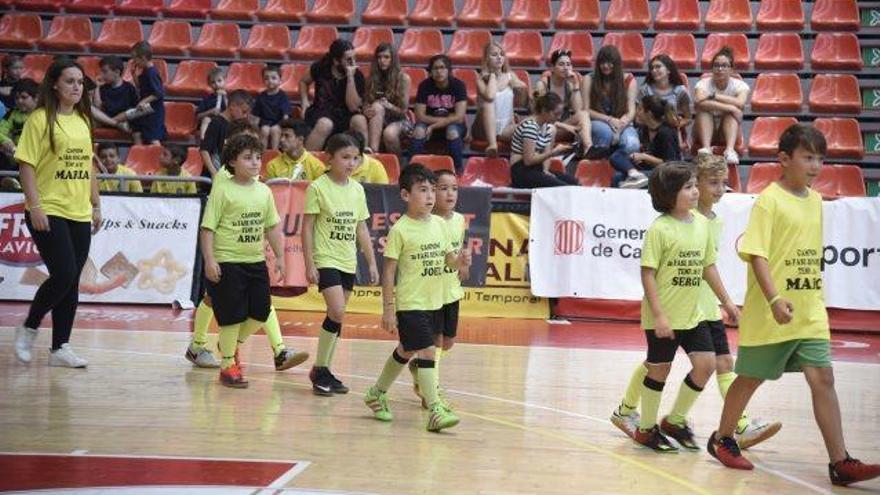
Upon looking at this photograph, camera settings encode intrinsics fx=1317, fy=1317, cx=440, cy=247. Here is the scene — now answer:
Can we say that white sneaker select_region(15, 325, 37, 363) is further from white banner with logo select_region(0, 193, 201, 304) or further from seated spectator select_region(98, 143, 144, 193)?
seated spectator select_region(98, 143, 144, 193)

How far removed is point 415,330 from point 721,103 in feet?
25.0

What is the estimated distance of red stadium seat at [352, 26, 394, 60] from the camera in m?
16.4

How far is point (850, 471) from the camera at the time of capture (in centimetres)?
571

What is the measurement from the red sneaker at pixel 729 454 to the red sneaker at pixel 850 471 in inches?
16.7

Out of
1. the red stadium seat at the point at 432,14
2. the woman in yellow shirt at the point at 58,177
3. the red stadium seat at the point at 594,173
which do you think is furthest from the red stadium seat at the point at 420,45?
the woman in yellow shirt at the point at 58,177

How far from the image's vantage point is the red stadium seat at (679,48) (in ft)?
52.3

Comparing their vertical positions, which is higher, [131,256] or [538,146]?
[538,146]

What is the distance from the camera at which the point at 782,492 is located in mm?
5656

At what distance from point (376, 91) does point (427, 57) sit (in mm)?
2553

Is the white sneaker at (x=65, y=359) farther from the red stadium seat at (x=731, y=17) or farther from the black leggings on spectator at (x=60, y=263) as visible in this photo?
the red stadium seat at (x=731, y=17)

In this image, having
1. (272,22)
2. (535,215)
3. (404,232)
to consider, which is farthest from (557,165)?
(404,232)

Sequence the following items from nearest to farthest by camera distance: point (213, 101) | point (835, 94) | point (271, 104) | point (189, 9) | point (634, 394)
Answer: point (634, 394)
point (271, 104)
point (213, 101)
point (835, 94)
point (189, 9)

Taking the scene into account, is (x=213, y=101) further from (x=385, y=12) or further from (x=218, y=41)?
(x=385, y=12)

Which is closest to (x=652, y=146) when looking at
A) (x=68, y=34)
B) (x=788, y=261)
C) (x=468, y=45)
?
(x=468, y=45)
